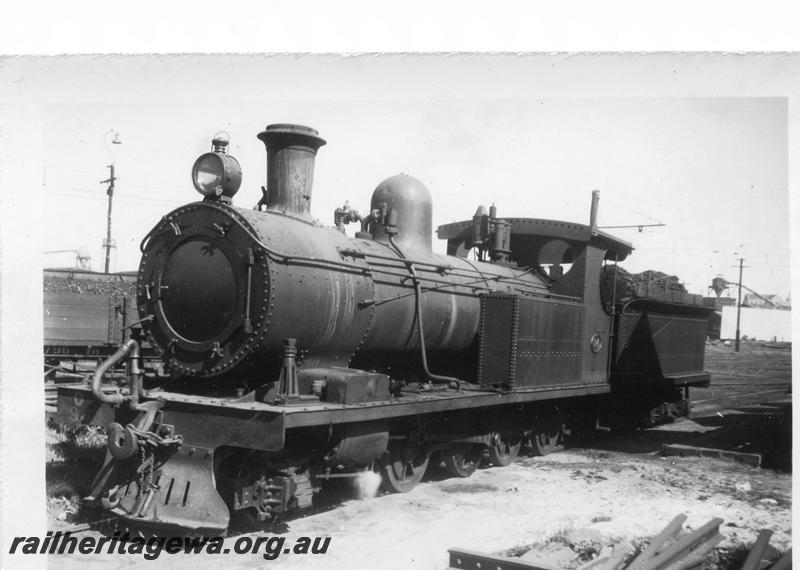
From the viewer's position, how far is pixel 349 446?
6262 mm

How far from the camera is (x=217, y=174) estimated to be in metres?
6.23

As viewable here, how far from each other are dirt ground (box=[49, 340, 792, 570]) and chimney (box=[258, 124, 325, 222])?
2.82 metres

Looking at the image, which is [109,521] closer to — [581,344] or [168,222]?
[168,222]

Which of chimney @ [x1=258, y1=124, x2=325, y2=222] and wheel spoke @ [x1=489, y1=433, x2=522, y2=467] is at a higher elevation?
chimney @ [x1=258, y1=124, x2=325, y2=222]

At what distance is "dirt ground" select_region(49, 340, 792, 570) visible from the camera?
563 centimetres

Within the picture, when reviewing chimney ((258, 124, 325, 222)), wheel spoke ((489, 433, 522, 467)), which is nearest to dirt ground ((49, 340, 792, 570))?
wheel spoke ((489, 433, 522, 467))

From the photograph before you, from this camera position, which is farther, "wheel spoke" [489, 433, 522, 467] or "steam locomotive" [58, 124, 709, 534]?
"wheel spoke" [489, 433, 522, 467]

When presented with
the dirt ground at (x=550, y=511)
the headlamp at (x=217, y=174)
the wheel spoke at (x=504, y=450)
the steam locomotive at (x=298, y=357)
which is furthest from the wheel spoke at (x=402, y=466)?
the headlamp at (x=217, y=174)

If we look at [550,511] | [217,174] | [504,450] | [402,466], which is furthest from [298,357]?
[504,450]

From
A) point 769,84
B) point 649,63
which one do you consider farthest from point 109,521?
point 769,84

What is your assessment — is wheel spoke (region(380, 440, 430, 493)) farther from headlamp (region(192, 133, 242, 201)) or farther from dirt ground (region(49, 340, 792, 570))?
headlamp (region(192, 133, 242, 201))

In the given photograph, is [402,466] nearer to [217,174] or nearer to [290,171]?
[290,171]

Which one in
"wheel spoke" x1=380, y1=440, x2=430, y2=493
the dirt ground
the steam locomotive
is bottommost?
the dirt ground

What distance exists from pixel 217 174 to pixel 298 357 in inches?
66.6
